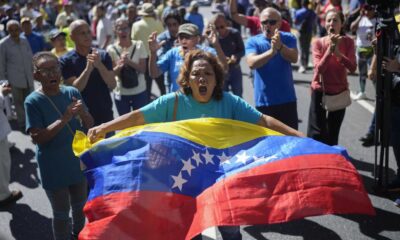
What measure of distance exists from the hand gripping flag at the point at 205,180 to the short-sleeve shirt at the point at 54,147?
1.49ft

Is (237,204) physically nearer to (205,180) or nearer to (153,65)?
(205,180)

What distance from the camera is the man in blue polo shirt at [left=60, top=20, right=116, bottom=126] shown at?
17.2 feet

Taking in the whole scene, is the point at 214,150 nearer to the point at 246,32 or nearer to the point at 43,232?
the point at 43,232

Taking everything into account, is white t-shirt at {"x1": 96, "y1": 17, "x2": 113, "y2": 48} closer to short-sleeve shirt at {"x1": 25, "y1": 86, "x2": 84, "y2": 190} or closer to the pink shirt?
the pink shirt

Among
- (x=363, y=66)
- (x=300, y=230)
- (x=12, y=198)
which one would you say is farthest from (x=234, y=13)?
(x=12, y=198)

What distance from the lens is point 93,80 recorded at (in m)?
5.34

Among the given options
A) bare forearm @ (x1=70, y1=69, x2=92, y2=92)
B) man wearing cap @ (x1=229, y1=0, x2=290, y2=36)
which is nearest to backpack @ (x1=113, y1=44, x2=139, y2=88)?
bare forearm @ (x1=70, y1=69, x2=92, y2=92)

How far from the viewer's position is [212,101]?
389 cm

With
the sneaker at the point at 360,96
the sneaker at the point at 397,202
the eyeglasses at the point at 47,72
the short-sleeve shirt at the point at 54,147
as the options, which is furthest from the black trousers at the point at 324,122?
the sneaker at the point at 360,96

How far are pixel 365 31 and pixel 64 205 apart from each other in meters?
6.83

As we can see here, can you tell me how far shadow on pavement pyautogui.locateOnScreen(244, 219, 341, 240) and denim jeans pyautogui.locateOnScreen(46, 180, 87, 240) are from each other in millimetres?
1635

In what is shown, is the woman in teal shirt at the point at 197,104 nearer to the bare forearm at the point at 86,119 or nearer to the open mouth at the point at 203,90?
the open mouth at the point at 203,90

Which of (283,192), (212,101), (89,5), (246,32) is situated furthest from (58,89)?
(89,5)

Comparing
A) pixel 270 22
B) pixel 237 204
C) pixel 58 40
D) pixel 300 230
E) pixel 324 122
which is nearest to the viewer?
pixel 237 204
